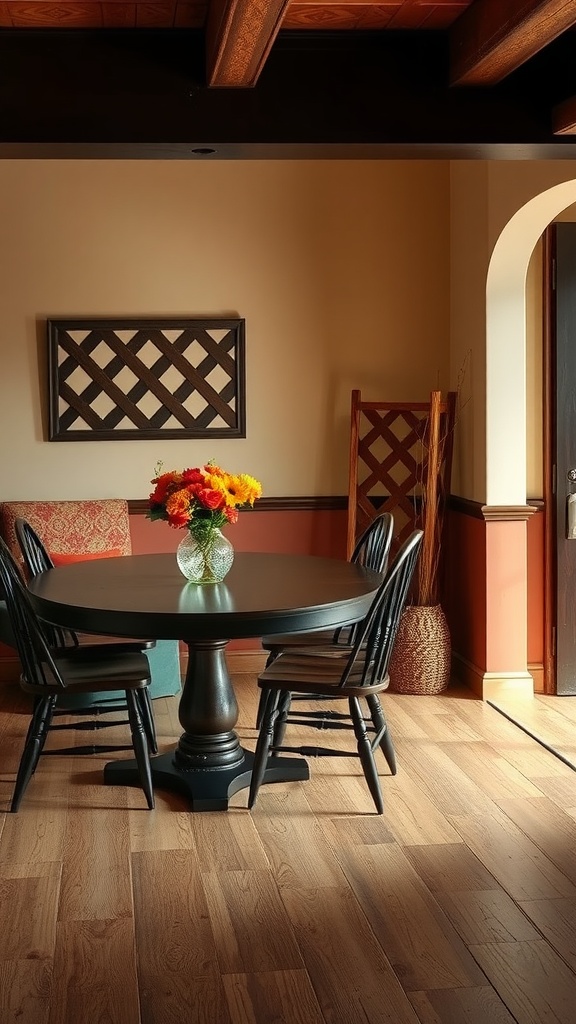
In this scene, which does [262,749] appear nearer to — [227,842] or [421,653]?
[227,842]

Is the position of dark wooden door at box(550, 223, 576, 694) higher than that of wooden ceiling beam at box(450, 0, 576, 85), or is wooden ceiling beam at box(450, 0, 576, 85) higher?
wooden ceiling beam at box(450, 0, 576, 85)

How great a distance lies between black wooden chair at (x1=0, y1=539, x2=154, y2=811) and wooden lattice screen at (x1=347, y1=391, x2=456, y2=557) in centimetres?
198

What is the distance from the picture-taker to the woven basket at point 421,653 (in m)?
4.93

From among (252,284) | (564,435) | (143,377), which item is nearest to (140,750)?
(143,377)

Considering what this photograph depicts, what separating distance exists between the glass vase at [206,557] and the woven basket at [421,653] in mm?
1535

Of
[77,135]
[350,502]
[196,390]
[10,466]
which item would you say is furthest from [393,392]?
[77,135]

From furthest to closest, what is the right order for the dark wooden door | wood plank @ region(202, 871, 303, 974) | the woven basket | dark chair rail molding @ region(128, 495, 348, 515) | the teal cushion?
dark chair rail molding @ region(128, 495, 348, 515)
the woven basket
the dark wooden door
the teal cushion
wood plank @ region(202, 871, 303, 974)

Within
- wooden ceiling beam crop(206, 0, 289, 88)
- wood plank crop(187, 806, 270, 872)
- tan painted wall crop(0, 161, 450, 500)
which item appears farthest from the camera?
tan painted wall crop(0, 161, 450, 500)

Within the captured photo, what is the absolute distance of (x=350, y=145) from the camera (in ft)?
9.21

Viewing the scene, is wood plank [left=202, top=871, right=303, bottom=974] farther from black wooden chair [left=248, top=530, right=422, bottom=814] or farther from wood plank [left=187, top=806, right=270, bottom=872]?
black wooden chair [left=248, top=530, right=422, bottom=814]

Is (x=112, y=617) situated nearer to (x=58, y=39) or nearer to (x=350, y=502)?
(x=58, y=39)

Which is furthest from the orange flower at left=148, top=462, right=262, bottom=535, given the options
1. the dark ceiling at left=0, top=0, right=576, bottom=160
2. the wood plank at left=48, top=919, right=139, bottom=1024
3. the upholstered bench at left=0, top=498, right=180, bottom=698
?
the upholstered bench at left=0, top=498, right=180, bottom=698

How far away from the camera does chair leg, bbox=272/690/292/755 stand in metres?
3.69

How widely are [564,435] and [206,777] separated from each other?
2306 millimetres
